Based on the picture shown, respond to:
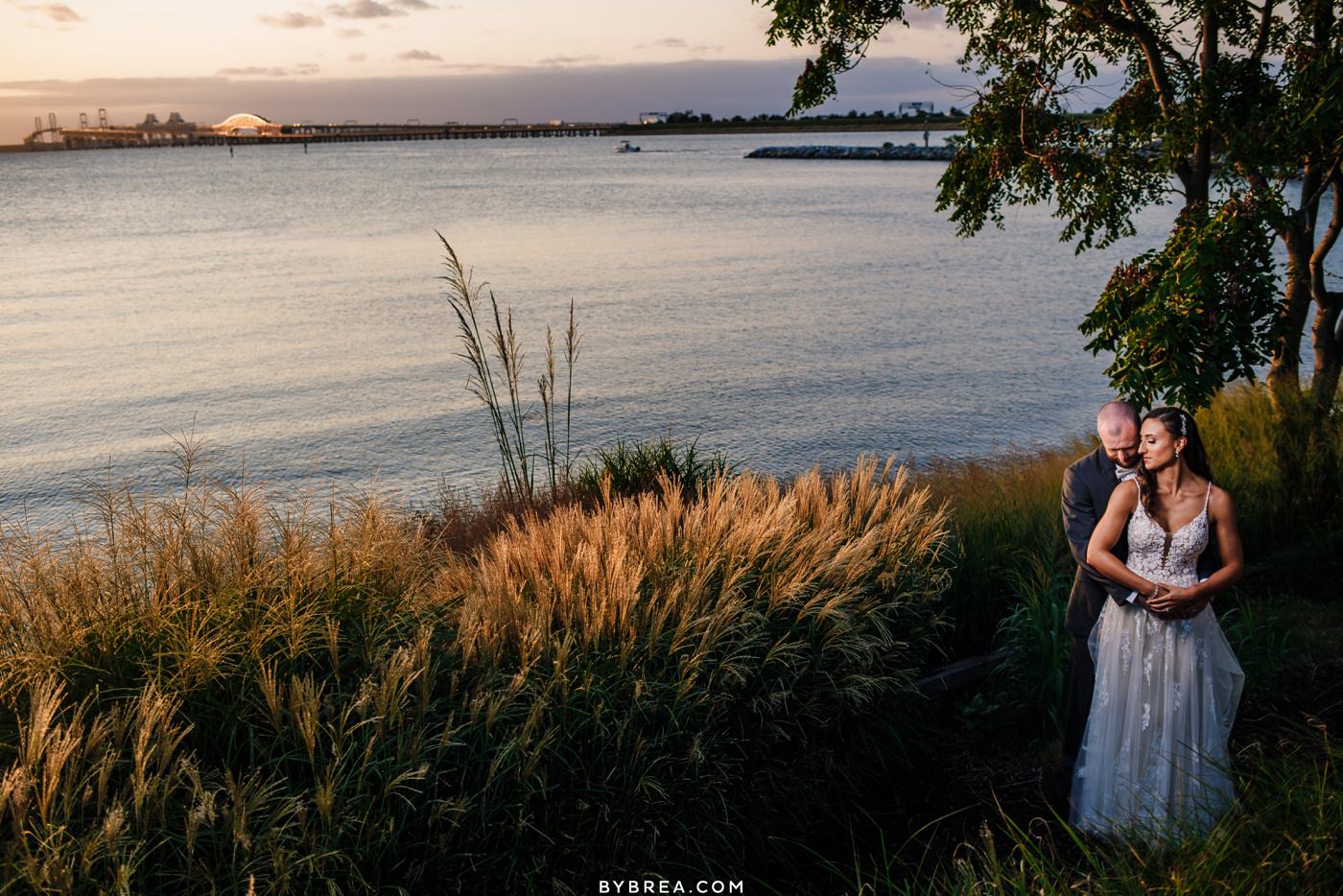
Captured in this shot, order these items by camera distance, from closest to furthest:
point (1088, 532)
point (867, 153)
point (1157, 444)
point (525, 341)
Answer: point (1157, 444) < point (1088, 532) < point (525, 341) < point (867, 153)

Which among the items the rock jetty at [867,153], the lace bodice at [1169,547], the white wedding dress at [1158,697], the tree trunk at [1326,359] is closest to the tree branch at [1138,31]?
the tree trunk at [1326,359]

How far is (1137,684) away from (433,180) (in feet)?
326

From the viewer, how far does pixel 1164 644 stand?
5.12m

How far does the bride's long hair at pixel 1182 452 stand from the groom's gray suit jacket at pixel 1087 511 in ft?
1.04

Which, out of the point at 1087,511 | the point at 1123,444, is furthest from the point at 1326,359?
the point at 1123,444

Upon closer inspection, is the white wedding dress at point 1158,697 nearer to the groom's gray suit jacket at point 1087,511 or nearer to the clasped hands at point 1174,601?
the clasped hands at point 1174,601

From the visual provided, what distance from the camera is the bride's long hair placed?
4.93m

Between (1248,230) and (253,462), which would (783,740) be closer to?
(1248,230)

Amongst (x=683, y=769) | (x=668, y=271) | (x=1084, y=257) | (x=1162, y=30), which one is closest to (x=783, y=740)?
(x=683, y=769)

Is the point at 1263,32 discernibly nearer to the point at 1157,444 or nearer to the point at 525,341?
the point at 1157,444

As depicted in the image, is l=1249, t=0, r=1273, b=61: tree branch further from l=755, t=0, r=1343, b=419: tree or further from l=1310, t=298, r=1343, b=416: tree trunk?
l=1310, t=298, r=1343, b=416: tree trunk

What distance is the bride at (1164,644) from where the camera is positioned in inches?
197

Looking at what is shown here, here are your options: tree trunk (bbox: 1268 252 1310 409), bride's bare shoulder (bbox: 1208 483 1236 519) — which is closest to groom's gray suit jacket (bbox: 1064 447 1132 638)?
bride's bare shoulder (bbox: 1208 483 1236 519)

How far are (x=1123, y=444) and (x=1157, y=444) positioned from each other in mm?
211
